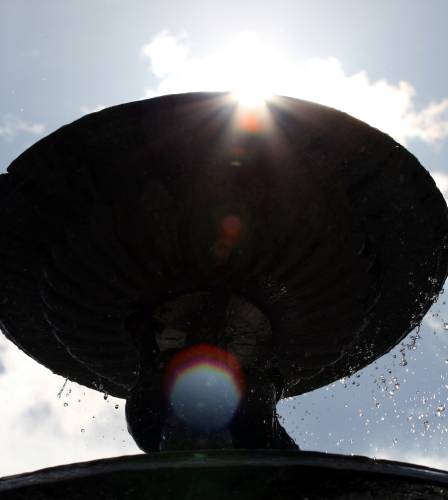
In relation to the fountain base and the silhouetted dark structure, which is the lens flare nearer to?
the silhouetted dark structure

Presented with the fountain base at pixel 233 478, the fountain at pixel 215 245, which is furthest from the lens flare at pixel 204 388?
the fountain base at pixel 233 478

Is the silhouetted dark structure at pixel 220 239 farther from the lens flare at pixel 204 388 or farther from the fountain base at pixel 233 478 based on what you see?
the fountain base at pixel 233 478

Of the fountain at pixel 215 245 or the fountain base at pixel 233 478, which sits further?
the fountain at pixel 215 245

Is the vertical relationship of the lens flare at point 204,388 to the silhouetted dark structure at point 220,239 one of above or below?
below

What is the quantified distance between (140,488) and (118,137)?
2414 millimetres

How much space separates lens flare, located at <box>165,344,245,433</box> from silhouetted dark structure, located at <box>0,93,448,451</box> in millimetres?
75

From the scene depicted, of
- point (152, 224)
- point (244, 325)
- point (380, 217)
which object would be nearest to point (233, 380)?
point (244, 325)

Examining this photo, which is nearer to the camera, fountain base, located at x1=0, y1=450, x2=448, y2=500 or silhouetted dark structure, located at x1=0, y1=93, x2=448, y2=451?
fountain base, located at x1=0, y1=450, x2=448, y2=500

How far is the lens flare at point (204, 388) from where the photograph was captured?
497 cm

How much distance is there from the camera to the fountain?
5004 mm

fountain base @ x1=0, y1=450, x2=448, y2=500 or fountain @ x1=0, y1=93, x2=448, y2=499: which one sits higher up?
fountain @ x1=0, y1=93, x2=448, y2=499

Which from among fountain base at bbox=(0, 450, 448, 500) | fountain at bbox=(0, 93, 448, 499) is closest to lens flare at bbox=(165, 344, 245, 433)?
fountain at bbox=(0, 93, 448, 499)

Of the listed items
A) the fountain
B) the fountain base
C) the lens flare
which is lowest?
the fountain base

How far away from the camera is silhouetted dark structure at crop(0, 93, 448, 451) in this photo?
5035 mm
